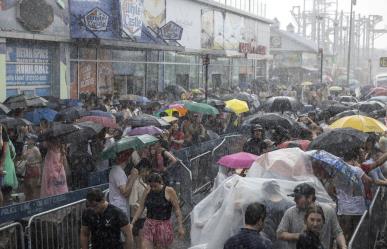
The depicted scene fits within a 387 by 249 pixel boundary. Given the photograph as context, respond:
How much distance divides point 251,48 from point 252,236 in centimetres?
3682

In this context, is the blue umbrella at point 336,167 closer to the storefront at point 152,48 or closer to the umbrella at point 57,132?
the umbrella at point 57,132

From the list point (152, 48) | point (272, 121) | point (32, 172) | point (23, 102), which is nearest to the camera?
point (32, 172)

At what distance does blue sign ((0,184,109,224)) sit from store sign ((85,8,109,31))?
42.6ft

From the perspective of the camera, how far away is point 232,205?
6219 mm

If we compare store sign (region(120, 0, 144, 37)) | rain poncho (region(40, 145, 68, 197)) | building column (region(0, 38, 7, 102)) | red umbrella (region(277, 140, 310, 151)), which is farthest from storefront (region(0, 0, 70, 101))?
red umbrella (region(277, 140, 310, 151))

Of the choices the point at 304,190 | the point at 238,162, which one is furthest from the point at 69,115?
the point at 304,190

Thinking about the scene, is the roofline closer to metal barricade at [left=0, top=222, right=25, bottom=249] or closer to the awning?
the awning

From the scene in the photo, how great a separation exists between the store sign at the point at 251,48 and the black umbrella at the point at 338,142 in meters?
29.8

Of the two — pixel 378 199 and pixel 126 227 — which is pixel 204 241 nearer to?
pixel 126 227

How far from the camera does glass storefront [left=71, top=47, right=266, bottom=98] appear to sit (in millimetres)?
22152

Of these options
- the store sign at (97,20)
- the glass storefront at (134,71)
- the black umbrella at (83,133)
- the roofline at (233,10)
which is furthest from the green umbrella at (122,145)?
the roofline at (233,10)

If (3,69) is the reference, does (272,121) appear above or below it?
below

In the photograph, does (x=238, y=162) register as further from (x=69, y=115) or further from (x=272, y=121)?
(x=69, y=115)

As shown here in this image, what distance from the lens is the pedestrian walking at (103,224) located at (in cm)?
608
